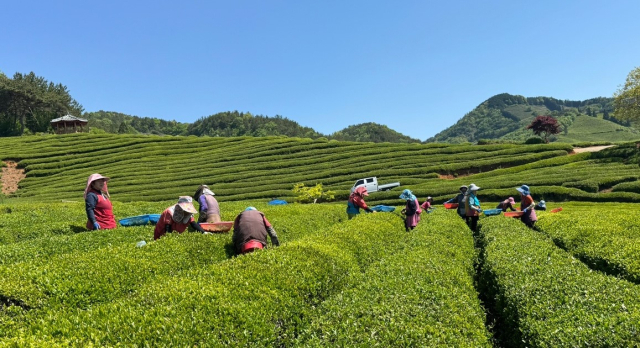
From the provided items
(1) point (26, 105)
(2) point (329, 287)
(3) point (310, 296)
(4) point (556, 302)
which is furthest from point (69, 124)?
(4) point (556, 302)

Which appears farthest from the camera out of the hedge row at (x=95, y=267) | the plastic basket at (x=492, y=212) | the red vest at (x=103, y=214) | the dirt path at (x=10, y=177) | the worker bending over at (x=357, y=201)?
the dirt path at (x=10, y=177)

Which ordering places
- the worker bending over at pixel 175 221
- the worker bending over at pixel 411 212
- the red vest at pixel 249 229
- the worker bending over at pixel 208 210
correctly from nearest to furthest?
A: the red vest at pixel 249 229
the worker bending over at pixel 175 221
the worker bending over at pixel 208 210
the worker bending over at pixel 411 212

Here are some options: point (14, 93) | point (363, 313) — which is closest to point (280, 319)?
point (363, 313)

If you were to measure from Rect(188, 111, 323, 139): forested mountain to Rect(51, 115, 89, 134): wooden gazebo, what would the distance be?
52285 millimetres

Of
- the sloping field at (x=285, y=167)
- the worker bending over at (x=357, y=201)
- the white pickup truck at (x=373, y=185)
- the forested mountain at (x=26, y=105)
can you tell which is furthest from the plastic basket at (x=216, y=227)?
the forested mountain at (x=26, y=105)

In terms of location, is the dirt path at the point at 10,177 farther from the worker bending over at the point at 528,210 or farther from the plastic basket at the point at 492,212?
the worker bending over at the point at 528,210

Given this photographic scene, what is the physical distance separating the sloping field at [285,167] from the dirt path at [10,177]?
2.94 ft

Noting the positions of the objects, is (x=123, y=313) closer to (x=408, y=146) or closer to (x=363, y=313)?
(x=363, y=313)

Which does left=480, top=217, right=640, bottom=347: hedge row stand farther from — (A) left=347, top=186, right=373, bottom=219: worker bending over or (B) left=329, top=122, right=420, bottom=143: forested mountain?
(B) left=329, top=122, right=420, bottom=143: forested mountain

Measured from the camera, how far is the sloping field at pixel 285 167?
2911 centimetres

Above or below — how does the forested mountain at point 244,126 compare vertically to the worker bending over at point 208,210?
above

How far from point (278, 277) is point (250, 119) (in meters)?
127

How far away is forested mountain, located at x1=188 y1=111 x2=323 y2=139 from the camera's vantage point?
119000mm

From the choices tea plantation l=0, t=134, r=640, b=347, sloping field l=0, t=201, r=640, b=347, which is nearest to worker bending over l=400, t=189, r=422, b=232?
tea plantation l=0, t=134, r=640, b=347
